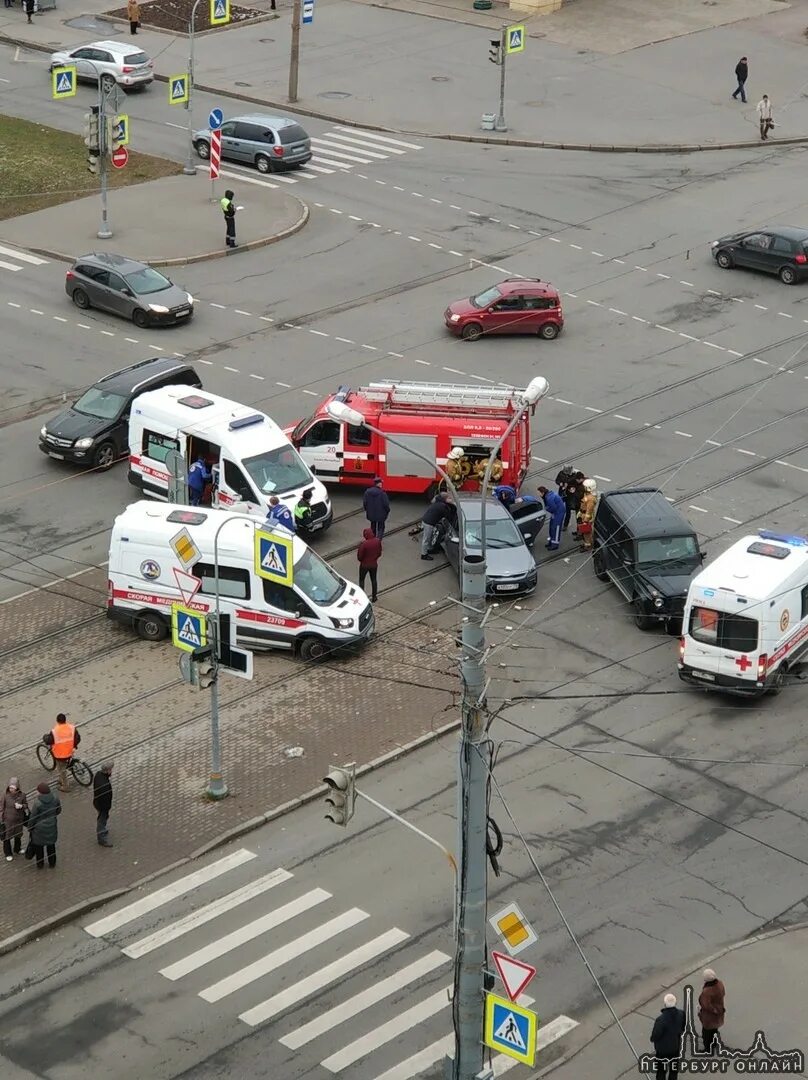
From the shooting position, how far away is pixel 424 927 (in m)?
25.6

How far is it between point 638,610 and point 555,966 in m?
10.0

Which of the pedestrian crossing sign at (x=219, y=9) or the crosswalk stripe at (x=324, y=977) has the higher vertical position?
the pedestrian crossing sign at (x=219, y=9)

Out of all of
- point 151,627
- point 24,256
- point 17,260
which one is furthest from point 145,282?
point 151,627

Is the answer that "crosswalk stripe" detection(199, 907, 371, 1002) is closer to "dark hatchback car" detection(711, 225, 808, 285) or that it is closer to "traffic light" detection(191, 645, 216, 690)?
"traffic light" detection(191, 645, 216, 690)

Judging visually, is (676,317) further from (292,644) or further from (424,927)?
(424,927)

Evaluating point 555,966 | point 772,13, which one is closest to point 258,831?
point 555,966

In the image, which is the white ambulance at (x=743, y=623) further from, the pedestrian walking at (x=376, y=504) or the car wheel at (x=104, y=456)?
the car wheel at (x=104, y=456)

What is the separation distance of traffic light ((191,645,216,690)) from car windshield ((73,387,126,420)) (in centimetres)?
1256

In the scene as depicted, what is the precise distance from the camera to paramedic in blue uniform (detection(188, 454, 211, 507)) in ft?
120

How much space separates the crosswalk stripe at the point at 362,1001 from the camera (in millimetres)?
23547

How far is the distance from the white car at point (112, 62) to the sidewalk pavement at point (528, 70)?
217cm

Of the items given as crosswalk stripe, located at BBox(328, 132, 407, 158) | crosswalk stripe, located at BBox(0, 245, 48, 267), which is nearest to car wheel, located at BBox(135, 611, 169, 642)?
crosswalk stripe, located at BBox(0, 245, 48, 267)

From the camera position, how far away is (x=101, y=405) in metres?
39.4

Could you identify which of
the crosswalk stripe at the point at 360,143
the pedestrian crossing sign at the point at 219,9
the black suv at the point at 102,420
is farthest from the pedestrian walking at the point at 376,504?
the pedestrian crossing sign at the point at 219,9
